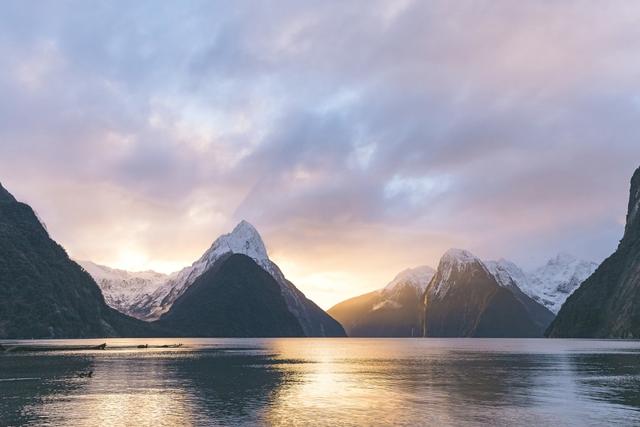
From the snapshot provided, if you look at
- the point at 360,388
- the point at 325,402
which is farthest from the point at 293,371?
the point at 325,402

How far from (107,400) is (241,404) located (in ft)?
51.7

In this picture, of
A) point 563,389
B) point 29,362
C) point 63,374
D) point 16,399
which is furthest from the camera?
point 29,362

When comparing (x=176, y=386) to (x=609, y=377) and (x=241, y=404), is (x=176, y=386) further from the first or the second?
(x=609, y=377)

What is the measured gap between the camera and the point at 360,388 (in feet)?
267

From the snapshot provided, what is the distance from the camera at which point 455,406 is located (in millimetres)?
61438

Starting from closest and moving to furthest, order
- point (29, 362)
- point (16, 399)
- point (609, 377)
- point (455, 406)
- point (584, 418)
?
point (584, 418), point (455, 406), point (16, 399), point (609, 377), point (29, 362)

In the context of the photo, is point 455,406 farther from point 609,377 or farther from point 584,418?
point 609,377

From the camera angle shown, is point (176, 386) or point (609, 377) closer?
point (176, 386)

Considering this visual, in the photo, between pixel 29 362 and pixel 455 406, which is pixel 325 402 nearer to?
pixel 455 406

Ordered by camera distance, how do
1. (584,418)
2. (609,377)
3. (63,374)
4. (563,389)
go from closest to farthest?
(584,418)
(563,389)
(609,377)
(63,374)

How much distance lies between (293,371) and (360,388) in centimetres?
3459

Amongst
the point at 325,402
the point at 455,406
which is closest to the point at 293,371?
the point at 325,402

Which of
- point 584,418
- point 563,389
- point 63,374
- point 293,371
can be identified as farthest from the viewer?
point 293,371

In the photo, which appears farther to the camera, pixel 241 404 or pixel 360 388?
pixel 360 388
